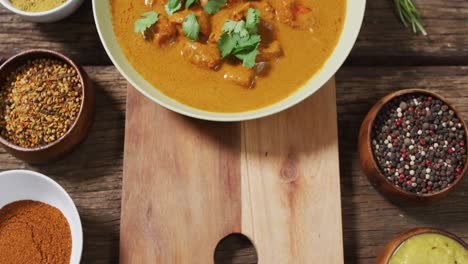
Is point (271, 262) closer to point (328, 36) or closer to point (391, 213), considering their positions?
point (391, 213)

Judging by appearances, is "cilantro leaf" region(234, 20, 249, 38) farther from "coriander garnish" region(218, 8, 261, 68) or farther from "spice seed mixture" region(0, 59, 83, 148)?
"spice seed mixture" region(0, 59, 83, 148)

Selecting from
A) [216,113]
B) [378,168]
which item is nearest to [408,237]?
[378,168]

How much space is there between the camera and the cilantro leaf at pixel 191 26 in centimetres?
284

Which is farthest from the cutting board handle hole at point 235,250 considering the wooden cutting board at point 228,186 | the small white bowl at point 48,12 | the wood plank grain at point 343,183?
the small white bowl at point 48,12

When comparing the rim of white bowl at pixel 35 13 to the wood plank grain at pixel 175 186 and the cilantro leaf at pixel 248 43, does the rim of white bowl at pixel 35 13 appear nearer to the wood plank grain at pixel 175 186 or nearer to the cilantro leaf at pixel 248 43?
the wood plank grain at pixel 175 186

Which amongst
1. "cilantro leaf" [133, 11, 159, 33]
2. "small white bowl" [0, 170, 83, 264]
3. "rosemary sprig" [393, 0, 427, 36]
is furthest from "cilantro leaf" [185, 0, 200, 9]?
"rosemary sprig" [393, 0, 427, 36]

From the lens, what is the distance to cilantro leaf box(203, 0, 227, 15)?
9.59ft

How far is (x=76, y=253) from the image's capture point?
9.45 ft

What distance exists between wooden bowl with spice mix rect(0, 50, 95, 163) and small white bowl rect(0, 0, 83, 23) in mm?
200

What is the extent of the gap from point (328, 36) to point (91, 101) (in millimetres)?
1295

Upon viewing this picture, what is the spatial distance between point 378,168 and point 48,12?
193 cm

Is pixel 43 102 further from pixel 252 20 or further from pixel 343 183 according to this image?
pixel 343 183

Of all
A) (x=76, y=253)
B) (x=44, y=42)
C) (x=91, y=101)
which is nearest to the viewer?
(x=76, y=253)

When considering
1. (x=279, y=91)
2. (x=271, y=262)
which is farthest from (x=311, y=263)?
(x=279, y=91)
